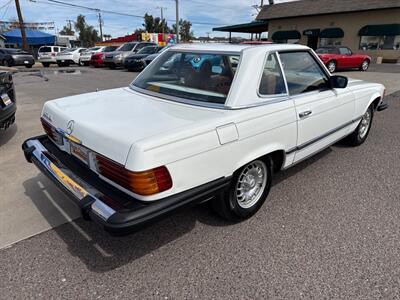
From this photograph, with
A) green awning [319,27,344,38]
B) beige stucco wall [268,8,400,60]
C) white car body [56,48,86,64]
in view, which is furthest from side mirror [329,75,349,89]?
green awning [319,27,344,38]

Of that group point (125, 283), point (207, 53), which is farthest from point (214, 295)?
point (207, 53)

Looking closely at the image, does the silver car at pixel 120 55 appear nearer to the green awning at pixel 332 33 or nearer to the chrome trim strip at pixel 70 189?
the chrome trim strip at pixel 70 189

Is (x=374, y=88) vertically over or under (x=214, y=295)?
over

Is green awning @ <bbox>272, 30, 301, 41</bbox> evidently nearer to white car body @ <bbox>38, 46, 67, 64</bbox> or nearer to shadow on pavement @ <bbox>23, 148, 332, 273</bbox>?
white car body @ <bbox>38, 46, 67, 64</bbox>

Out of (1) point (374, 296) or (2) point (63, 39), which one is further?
(2) point (63, 39)

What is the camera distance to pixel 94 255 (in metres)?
2.44

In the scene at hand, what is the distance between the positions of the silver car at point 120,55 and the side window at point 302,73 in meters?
17.5

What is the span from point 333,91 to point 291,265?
221 centimetres

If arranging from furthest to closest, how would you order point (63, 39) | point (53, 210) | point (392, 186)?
1. point (63, 39)
2. point (392, 186)
3. point (53, 210)

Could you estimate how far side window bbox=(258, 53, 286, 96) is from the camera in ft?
9.09

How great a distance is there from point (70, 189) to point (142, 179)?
2.46 feet

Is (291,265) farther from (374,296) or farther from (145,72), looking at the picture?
(145,72)

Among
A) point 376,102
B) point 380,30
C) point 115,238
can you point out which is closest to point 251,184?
point 115,238

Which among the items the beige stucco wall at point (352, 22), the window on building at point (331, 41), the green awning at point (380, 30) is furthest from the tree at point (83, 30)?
the green awning at point (380, 30)
